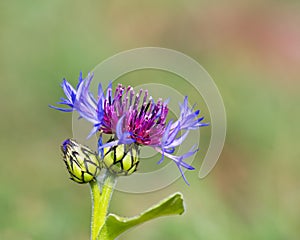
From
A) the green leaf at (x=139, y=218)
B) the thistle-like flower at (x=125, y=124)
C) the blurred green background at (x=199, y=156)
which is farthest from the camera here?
the blurred green background at (x=199, y=156)

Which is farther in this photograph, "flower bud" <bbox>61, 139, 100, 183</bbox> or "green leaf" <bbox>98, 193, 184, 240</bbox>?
"flower bud" <bbox>61, 139, 100, 183</bbox>

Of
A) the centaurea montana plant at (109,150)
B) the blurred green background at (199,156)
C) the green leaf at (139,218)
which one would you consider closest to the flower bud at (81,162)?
the centaurea montana plant at (109,150)

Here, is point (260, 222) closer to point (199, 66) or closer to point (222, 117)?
point (222, 117)

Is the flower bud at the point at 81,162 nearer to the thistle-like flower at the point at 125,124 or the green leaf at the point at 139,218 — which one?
the thistle-like flower at the point at 125,124

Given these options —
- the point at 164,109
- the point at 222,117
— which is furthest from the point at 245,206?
the point at 164,109

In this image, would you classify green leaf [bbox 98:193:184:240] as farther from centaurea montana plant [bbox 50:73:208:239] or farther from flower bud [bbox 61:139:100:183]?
flower bud [bbox 61:139:100:183]

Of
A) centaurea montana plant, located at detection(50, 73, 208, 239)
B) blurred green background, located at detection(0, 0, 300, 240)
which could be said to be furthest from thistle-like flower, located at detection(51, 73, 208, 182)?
blurred green background, located at detection(0, 0, 300, 240)

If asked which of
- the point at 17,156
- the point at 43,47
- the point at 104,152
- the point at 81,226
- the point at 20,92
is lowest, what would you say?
the point at 104,152
